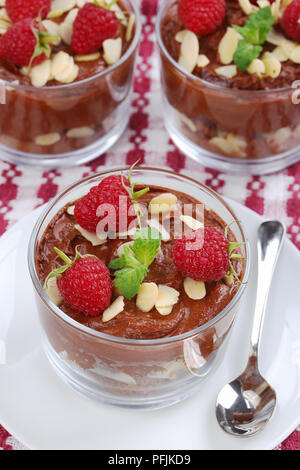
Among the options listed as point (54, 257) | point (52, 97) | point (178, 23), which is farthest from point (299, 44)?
point (54, 257)

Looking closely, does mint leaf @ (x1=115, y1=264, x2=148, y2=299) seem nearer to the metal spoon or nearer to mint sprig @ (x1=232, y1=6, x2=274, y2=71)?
the metal spoon

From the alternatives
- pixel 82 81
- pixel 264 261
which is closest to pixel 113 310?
pixel 264 261

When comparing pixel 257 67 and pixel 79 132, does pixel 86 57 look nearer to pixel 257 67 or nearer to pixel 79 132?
pixel 79 132


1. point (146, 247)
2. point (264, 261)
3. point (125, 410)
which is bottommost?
point (125, 410)

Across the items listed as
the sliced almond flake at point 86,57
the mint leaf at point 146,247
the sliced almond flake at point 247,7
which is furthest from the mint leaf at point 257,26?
the mint leaf at point 146,247

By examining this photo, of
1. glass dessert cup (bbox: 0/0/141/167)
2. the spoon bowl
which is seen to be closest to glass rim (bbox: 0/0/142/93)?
glass dessert cup (bbox: 0/0/141/167)

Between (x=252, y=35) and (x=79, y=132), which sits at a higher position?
(x=252, y=35)

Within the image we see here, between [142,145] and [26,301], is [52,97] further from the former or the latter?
[26,301]
